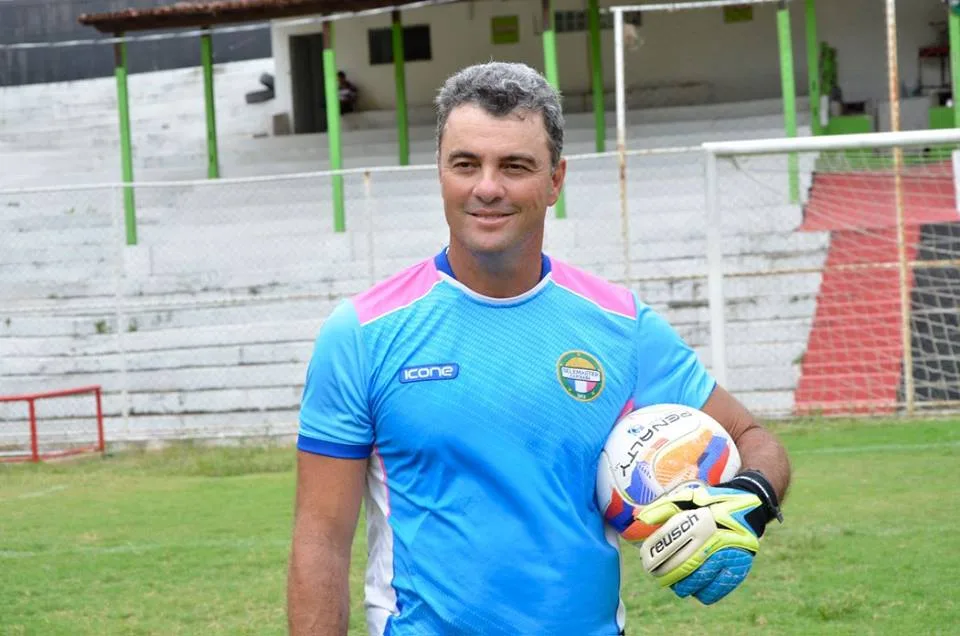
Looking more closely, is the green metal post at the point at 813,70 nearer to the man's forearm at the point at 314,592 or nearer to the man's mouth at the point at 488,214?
the man's mouth at the point at 488,214

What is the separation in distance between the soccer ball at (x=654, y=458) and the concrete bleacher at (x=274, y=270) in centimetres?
1151

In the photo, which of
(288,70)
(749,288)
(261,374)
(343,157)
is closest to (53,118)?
(288,70)

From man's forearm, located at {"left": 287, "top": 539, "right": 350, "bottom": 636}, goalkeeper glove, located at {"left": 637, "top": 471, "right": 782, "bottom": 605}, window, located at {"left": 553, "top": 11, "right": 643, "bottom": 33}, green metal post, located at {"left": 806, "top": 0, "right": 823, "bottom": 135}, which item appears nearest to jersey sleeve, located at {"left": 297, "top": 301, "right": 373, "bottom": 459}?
man's forearm, located at {"left": 287, "top": 539, "right": 350, "bottom": 636}

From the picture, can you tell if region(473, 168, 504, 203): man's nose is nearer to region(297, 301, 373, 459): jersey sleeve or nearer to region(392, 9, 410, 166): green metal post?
region(297, 301, 373, 459): jersey sleeve

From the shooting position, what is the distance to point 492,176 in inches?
125

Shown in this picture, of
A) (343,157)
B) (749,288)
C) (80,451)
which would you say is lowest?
(80,451)

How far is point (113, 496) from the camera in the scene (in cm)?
1209

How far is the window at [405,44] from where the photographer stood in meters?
25.0

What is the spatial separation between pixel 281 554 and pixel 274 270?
29.2 feet

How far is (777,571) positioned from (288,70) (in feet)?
63.1

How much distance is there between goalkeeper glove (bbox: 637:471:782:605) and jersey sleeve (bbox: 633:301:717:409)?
0.28 meters

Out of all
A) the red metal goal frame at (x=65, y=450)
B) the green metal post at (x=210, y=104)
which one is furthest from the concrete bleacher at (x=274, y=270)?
the green metal post at (x=210, y=104)

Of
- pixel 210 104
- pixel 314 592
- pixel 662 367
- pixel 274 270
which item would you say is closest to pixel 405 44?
pixel 210 104

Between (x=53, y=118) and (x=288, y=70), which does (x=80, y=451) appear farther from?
(x=53, y=118)
